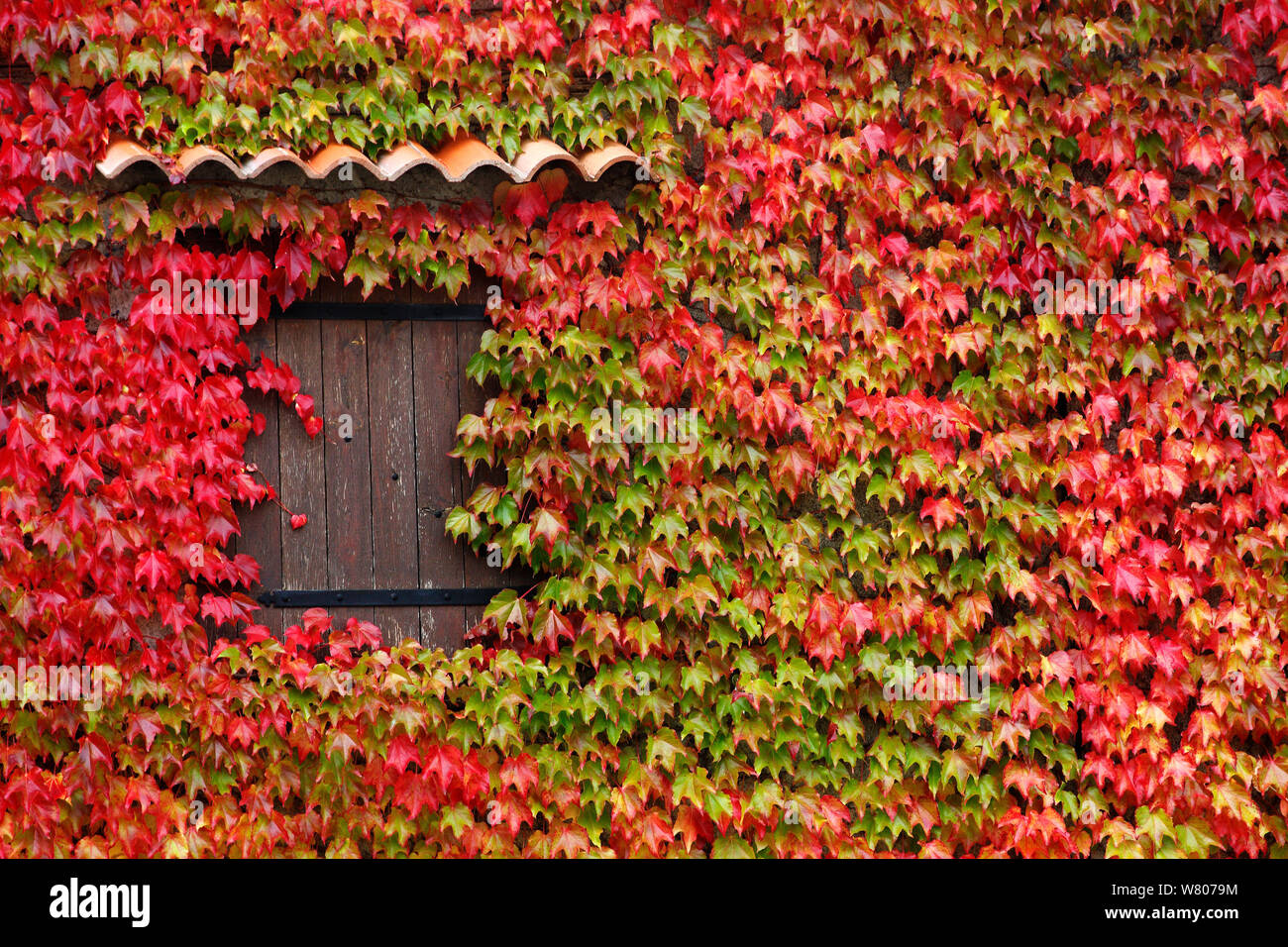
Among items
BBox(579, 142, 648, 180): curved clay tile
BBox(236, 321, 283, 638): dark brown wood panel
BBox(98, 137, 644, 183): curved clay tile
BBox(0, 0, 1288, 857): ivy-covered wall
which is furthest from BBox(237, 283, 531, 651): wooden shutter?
BBox(579, 142, 648, 180): curved clay tile

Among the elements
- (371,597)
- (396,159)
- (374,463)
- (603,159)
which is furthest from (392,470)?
(603,159)

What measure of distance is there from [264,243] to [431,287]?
565mm

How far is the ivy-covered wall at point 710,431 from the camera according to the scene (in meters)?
3.62

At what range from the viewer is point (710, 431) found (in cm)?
391

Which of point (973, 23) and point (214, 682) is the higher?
point (973, 23)

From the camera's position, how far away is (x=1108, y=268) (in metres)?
4.09

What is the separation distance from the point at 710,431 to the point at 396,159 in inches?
52.9

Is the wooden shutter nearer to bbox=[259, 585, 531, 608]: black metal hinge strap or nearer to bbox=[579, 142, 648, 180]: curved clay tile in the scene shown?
bbox=[259, 585, 531, 608]: black metal hinge strap

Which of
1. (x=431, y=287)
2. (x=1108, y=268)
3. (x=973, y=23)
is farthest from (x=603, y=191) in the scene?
(x=1108, y=268)

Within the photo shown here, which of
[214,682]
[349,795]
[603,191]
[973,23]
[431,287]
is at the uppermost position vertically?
[973,23]

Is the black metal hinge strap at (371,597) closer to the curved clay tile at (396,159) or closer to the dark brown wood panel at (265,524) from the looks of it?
the dark brown wood panel at (265,524)

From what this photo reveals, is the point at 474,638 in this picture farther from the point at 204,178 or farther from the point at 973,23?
the point at 973,23

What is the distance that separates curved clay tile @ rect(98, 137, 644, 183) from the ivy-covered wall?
0.08 metres

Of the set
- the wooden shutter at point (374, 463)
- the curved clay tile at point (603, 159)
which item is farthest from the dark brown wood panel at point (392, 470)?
the curved clay tile at point (603, 159)
